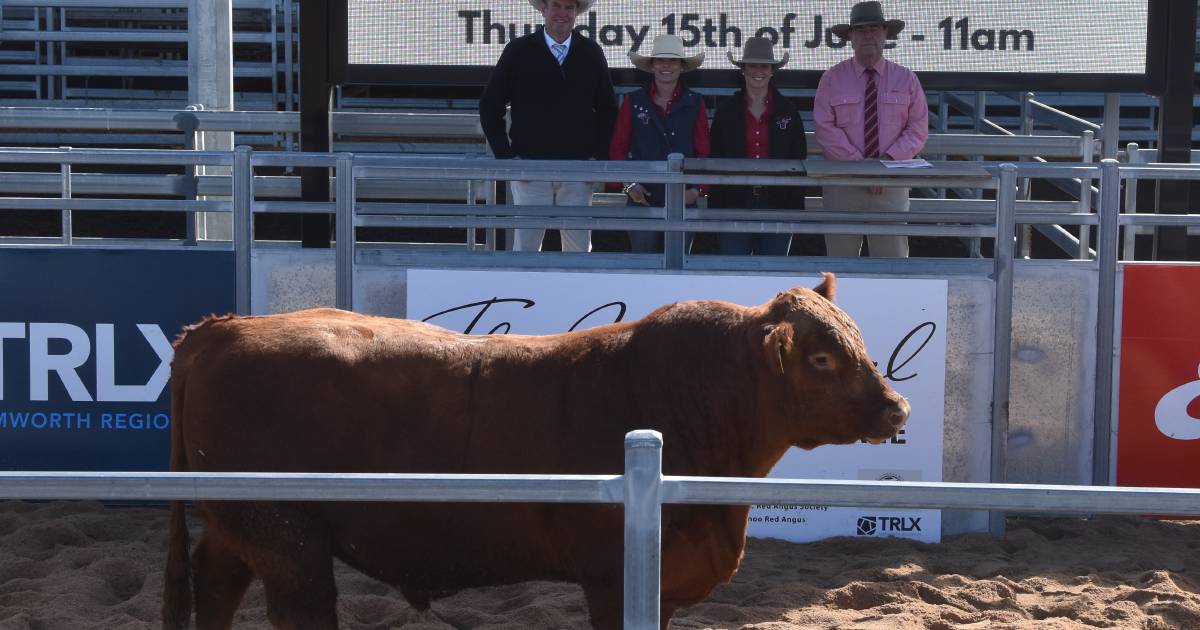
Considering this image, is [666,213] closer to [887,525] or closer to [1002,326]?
[1002,326]

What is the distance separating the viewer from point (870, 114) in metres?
7.60

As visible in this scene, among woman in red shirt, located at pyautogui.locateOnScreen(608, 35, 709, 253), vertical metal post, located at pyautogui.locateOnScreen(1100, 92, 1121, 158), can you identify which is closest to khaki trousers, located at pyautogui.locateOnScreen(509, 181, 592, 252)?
woman in red shirt, located at pyautogui.locateOnScreen(608, 35, 709, 253)

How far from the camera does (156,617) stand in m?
5.46

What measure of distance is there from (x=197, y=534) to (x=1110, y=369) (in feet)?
15.3

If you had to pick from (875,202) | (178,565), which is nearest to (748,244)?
(875,202)

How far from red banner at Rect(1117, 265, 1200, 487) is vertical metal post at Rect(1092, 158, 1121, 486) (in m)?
0.08

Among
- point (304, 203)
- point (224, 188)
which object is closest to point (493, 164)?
point (304, 203)

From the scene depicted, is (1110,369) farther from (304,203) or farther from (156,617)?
(156,617)

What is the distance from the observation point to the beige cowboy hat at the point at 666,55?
7566 mm

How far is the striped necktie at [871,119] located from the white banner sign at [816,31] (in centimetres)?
59

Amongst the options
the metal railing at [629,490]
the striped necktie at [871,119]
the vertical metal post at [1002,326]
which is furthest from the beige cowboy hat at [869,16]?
the metal railing at [629,490]

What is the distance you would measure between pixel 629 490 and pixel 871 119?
4.94m

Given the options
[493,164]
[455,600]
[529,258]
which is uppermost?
[493,164]

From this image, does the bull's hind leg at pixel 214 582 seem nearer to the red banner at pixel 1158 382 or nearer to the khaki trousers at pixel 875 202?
the khaki trousers at pixel 875 202
